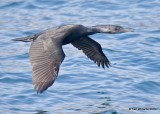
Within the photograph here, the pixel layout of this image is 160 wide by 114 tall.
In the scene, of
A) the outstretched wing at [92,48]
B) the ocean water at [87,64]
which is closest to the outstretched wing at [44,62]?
the ocean water at [87,64]

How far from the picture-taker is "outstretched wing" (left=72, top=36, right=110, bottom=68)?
1073 cm

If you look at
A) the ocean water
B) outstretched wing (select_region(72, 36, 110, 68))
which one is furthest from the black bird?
the ocean water

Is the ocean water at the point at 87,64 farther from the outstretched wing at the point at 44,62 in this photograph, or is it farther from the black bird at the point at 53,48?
the outstretched wing at the point at 44,62

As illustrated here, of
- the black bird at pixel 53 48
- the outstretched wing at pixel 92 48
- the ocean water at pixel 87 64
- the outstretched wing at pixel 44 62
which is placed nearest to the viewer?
the outstretched wing at pixel 44 62

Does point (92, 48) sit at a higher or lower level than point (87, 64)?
higher

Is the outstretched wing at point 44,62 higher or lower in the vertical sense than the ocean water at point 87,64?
higher

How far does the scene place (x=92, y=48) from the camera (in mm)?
10852

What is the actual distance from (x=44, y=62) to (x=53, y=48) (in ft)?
1.09

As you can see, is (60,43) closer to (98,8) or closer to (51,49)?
(51,49)

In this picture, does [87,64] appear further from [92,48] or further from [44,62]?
[44,62]

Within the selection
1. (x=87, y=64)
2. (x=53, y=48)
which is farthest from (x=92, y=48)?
(x=53, y=48)

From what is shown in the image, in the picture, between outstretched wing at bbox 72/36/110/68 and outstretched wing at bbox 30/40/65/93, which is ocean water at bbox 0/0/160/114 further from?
outstretched wing at bbox 30/40/65/93

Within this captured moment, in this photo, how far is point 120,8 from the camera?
49.9ft

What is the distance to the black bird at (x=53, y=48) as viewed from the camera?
8859 mm
